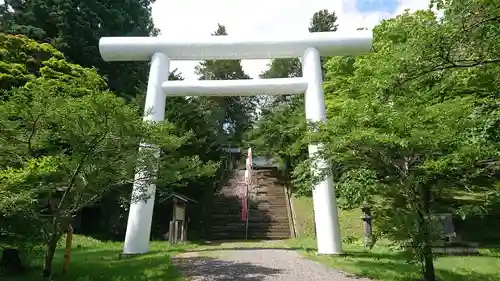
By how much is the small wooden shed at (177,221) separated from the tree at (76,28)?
23.0 ft

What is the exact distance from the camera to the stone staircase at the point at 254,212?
1576 centimetres

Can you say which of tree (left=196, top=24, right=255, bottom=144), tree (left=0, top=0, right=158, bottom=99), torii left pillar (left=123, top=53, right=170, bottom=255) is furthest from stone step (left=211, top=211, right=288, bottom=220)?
tree (left=196, top=24, right=255, bottom=144)

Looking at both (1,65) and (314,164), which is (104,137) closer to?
(314,164)

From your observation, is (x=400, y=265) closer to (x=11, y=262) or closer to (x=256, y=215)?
(x=11, y=262)

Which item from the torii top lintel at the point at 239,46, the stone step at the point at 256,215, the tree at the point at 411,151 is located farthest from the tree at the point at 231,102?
the tree at the point at 411,151

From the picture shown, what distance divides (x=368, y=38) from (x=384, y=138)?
20.8ft

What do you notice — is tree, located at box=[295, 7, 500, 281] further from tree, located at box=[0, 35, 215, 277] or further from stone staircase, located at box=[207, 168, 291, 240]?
stone staircase, located at box=[207, 168, 291, 240]

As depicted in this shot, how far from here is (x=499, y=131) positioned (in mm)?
3791

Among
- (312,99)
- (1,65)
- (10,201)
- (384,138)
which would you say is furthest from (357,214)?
(1,65)

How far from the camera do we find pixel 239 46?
1155 centimetres

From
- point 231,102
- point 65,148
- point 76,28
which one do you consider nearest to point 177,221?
point 65,148

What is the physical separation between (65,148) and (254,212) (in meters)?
10.9

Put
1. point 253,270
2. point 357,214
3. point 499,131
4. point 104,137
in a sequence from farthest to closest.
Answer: point 357,214, point 253,270, point 104,137, point 499,131

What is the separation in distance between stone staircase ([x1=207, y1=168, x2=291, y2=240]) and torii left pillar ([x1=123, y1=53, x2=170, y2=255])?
537 centimetres
